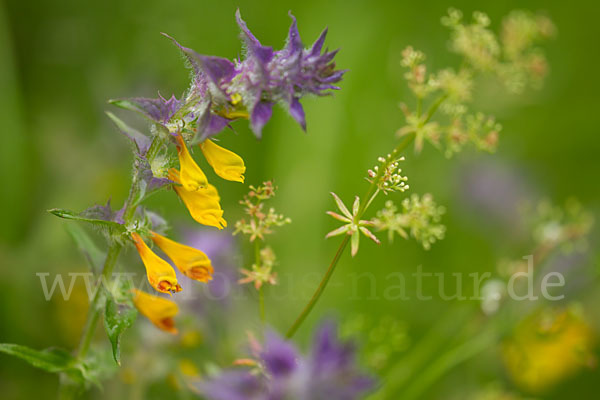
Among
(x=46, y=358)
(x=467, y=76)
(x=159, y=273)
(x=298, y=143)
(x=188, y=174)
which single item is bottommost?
(x=46, y=358)

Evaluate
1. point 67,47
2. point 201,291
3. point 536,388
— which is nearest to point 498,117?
point 536,388

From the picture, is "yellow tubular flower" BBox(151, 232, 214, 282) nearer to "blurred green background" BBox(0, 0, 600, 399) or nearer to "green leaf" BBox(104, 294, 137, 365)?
"green leaf" BBox(104, 294, 137, 365)

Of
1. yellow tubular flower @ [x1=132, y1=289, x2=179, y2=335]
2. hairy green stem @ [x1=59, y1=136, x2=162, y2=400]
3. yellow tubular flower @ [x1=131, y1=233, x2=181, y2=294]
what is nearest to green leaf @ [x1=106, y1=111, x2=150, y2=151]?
hairy green stem @ [x1=59, y1=136, x2=162, y2=400]

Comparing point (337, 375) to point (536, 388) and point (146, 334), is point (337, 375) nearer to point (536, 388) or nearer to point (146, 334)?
point (146, 334)

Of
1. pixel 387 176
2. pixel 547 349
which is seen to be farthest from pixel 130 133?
pixel 547 349

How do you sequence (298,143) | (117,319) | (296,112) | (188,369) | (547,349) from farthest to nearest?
1. (298,143)
2. (547,349)
3. (188,369)
4. (117,319)
5. (296,112)

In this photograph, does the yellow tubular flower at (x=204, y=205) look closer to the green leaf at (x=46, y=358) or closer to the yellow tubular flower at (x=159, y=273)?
the yellow tubular flower at (x=159, y=273)

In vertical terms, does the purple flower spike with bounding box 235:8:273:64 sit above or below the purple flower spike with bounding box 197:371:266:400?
above

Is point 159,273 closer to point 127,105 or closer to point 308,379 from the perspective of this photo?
point 127,105
